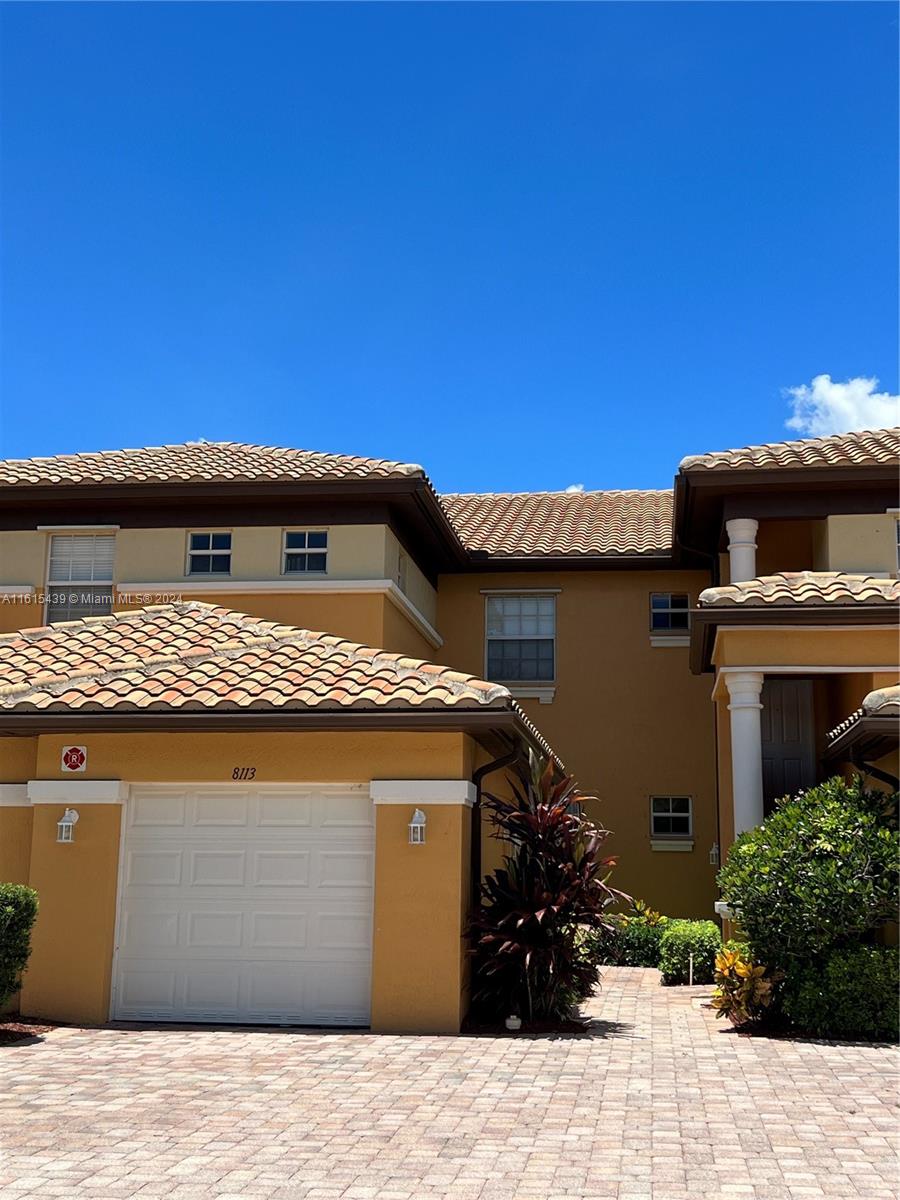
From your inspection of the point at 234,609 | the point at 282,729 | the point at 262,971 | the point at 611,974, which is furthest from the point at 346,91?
the point at 611,974

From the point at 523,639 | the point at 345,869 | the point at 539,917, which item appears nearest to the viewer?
the point at 539,917

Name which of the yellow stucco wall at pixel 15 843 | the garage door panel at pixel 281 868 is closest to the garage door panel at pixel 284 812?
the garage door panel at pixel 281 868

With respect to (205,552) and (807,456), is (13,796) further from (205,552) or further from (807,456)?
(807,456)

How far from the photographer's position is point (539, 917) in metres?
12.2

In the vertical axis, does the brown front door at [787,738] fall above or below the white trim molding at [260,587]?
below

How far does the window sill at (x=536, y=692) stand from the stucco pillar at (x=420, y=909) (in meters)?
9.94

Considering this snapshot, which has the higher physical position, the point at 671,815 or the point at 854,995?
the point at 671,815

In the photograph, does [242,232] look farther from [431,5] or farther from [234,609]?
[234,609]

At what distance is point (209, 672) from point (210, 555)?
5.68 m

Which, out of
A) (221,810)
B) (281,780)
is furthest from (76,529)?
(281,780)

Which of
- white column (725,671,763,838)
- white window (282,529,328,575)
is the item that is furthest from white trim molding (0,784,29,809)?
white column (725,671,763,838)

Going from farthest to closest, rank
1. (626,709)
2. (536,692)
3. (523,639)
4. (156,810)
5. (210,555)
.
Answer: (523,639) → (536,692) → (626,709) → (210,555) → (156,810)

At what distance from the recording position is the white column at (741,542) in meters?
18.2

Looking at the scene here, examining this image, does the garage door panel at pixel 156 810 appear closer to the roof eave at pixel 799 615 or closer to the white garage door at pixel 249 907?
the white garage door at pixel 249 907
